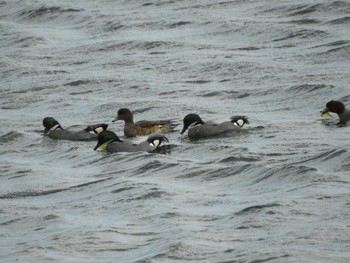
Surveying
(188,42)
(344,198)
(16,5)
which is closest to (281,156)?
(344,198)

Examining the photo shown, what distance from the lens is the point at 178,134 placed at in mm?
21281

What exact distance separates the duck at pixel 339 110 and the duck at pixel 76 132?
357 cm

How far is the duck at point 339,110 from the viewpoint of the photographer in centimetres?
2053

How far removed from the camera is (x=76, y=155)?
66.7 feet

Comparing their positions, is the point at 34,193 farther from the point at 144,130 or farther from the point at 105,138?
the point at 144,130

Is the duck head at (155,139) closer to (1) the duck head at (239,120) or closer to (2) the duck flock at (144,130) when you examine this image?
(2) the duck flock at (144,130)

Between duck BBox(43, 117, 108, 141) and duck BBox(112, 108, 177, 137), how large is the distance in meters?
0.34

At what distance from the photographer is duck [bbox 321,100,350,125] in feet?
67.4

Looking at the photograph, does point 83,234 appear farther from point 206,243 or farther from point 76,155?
point 76,155

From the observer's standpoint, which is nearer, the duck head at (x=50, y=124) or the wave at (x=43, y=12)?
the duck head at (x=50, y=124)

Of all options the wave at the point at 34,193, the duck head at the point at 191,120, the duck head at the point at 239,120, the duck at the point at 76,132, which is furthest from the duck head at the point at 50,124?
the wave at the point at 34,193

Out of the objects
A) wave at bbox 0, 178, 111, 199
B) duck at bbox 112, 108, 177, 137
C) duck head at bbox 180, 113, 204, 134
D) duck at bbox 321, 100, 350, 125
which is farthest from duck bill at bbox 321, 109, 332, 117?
wave at bbox 0, 178, 111, 199

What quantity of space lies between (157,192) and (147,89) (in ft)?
26.2

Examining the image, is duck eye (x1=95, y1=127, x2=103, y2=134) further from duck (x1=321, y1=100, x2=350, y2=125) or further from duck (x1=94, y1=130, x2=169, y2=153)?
duck (x1=321, y1=100, x2=350, y2=125)
